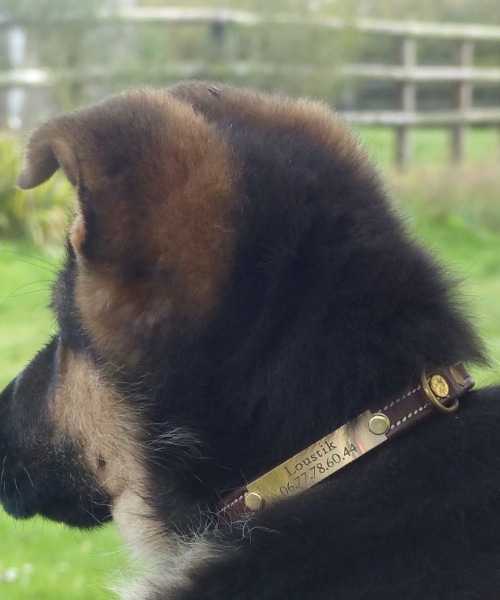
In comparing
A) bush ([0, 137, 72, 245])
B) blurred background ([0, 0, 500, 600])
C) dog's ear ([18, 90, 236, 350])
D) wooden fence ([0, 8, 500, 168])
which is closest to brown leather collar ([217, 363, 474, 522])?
dog's ear ([18, 90, 236, 350])

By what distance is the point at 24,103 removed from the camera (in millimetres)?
10883

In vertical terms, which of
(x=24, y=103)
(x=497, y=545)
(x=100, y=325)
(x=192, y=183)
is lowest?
(x=24, y=103)

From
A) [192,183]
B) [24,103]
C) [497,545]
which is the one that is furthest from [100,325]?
[24,103]

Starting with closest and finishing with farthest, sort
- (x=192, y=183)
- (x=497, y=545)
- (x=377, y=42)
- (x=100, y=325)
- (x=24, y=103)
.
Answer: (x=497, y=545) → (x=192, y=183) → (x=100, y=325) → (x=24, y=103) → (x=377, y=42)

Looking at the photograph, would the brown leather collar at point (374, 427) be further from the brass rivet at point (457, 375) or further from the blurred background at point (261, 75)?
the blurred background at point (261, 75)

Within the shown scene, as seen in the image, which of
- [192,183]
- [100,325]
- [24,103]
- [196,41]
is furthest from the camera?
[196,41]

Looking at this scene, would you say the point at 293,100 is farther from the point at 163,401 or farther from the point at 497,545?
the point at 497,545

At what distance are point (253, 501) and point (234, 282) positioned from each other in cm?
45

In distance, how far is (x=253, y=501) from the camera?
6.22 feet

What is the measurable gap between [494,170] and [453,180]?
69cm

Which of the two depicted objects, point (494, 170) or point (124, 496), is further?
point (494, 170)

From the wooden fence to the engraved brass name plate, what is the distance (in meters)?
9.44

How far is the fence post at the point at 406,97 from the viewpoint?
44.1 ft

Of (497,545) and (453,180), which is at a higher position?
(497,545)
